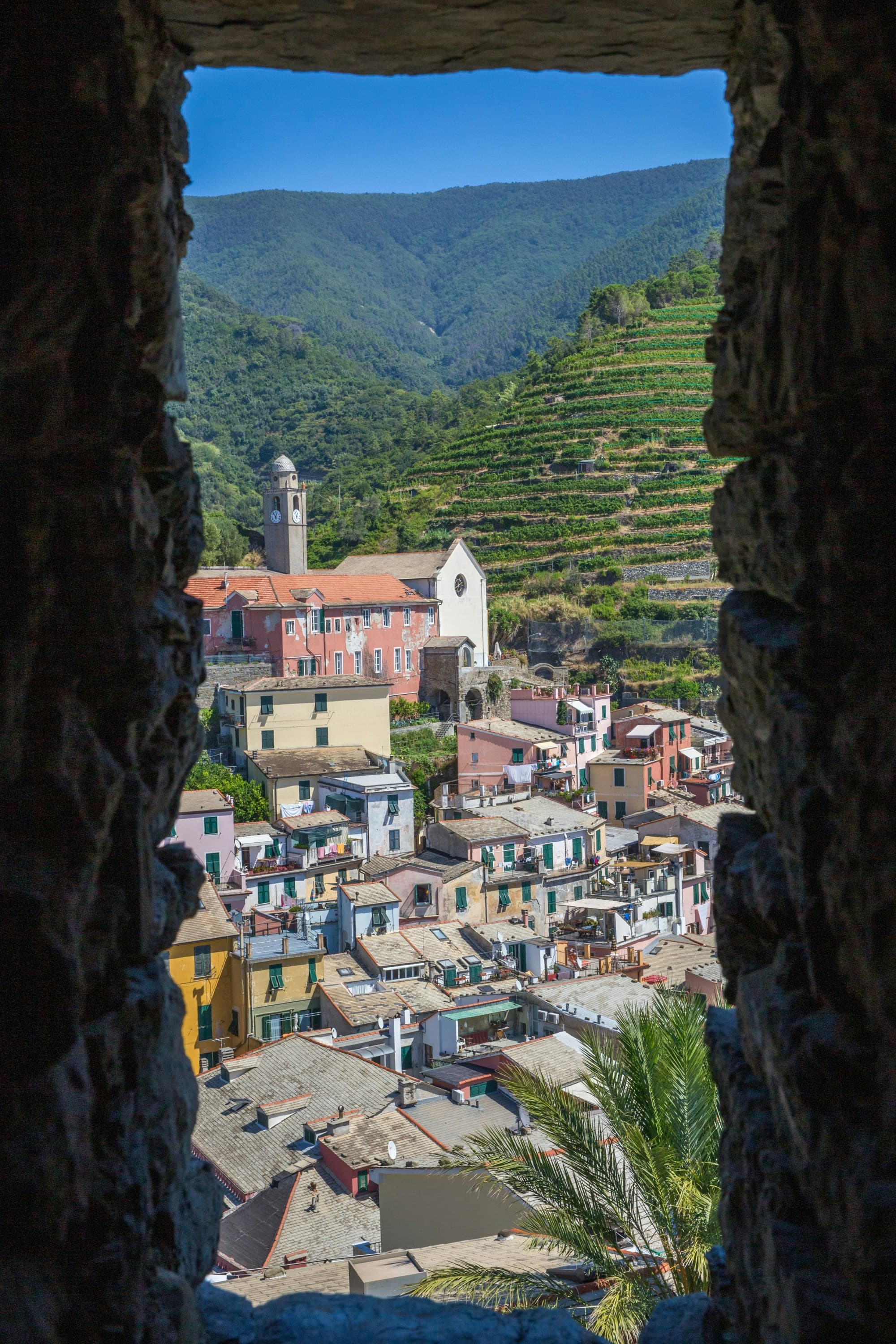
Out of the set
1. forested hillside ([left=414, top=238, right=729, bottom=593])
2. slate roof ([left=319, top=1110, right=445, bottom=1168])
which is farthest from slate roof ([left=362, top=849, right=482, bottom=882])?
forested hillside ([left=414, top=238, right=729, bottom=593])

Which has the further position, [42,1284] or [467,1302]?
[467,1302]

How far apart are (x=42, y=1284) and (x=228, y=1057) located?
15518 mm

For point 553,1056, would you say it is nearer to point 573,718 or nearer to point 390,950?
point 390,950

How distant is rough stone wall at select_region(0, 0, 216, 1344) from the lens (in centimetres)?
164

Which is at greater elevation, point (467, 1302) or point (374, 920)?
point (467, 1302)

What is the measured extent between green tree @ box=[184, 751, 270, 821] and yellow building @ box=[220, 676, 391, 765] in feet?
6.44

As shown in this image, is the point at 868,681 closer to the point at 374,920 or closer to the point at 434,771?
the point at 374,920

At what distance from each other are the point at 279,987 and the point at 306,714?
40.6 feet

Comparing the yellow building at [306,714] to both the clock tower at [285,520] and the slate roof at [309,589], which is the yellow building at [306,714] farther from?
the clock tower at [285,520]

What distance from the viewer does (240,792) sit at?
2627cm

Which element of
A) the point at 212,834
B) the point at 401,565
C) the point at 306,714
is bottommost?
the point at 212,834

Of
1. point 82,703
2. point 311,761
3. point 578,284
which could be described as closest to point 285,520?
point 311,761

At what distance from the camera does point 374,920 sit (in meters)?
20.5

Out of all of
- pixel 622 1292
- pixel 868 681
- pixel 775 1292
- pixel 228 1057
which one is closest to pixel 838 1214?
pixel 775 1292
